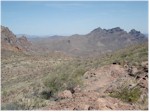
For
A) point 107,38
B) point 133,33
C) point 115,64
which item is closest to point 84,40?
point 107,38

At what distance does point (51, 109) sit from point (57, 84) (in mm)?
5581

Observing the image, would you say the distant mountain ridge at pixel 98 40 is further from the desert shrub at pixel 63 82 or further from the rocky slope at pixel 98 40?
→ the desert shrub at pixel 63 82

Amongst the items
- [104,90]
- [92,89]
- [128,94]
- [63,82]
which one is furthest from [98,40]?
[128,94]

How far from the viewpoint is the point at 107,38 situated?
173 m

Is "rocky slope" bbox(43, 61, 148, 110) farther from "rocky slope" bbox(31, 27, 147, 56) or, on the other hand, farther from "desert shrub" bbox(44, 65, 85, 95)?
"rocky slope" bbox(31, 27, 147, 56)

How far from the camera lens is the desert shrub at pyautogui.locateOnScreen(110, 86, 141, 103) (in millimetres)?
8588

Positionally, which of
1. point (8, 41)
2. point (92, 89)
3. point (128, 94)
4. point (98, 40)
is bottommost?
point (92, 89)

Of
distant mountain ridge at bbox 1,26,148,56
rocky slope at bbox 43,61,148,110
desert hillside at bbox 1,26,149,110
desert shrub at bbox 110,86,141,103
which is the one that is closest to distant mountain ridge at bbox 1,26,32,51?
desert hillside at bbox 1,26,149,110

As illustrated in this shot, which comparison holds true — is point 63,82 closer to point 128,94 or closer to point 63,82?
point 63,82

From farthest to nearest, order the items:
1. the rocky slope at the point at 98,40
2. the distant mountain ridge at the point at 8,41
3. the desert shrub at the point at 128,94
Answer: the rocky slope at the point at 98,40
the distant mountain ridge at the point at 8,41
the desert shrub at the point at 128,94

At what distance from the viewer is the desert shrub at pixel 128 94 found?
28.2 ft

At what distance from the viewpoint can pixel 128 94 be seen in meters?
8.99

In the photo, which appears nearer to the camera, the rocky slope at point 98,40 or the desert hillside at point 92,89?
the desert hillside at point 92,89

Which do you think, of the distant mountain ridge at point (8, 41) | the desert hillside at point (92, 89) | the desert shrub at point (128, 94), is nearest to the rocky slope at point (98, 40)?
the distant mountain ridge at point (8, 41)
